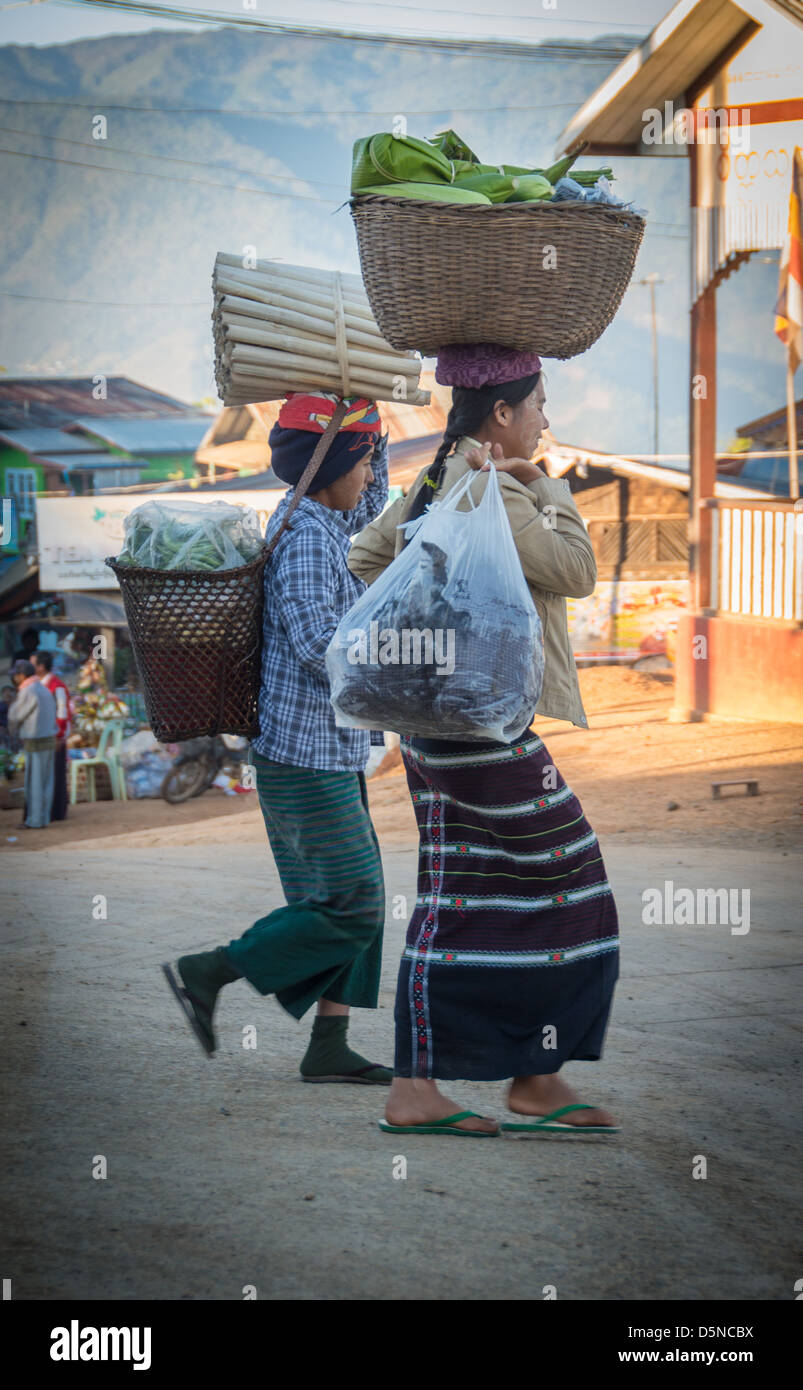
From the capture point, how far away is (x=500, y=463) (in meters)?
2.62

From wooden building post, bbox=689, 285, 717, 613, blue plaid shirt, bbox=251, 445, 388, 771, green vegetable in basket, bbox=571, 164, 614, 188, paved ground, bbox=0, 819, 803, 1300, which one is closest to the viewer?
paved ground, bbox=0, 819, 803, 1300

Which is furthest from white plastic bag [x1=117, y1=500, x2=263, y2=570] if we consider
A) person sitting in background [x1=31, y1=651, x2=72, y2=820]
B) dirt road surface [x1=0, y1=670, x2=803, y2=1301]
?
person sitting in background [x1=31, y1=651, x2=72, y2=820]

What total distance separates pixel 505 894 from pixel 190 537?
1130 mm

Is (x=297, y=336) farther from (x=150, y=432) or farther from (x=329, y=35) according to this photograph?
(x=150, y=432)

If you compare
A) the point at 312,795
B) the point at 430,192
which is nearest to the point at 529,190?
the point at 430,192

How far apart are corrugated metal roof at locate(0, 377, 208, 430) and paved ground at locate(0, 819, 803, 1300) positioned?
21.7 metres

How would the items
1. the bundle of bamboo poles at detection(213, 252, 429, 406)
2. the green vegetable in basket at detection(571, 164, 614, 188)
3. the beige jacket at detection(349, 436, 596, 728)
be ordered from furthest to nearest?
the bundle of bamboo poles at detection(213, 252, 429, 406)
the green vegetable in basket at detection(571, 164, 614, 188)
the beige jacket at detection(349, 436, 596, 728)

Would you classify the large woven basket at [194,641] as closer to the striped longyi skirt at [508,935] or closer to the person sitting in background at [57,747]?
the striped longyi skirt at [508,935]

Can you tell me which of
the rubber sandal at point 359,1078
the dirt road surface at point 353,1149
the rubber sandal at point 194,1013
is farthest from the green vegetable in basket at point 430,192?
the rubber sandal at point 359,1078

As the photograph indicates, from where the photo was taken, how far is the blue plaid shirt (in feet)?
9.55

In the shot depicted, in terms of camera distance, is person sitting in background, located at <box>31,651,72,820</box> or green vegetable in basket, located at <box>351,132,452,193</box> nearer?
green vegetable in basket, located at <box>351,132,452,193</box>

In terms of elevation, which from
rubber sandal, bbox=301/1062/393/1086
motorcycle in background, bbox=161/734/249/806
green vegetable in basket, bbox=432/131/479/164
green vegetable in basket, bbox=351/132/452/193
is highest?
green vegetable in basket, bbox=432/131/479/164

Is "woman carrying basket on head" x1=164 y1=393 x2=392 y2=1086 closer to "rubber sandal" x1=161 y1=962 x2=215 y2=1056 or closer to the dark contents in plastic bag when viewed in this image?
"rubber sandal" x1=161 y1=962 x2=215 y2=1056
